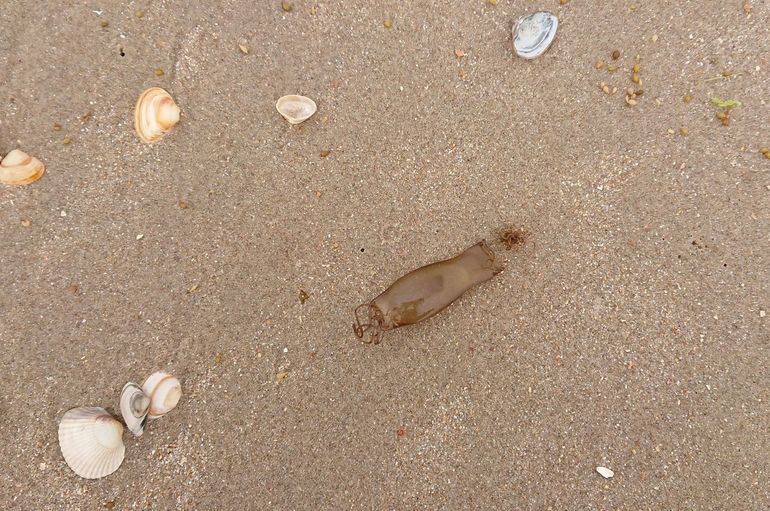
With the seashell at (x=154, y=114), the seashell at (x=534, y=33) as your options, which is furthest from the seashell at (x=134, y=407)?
the seashell at (x=534, y=33)

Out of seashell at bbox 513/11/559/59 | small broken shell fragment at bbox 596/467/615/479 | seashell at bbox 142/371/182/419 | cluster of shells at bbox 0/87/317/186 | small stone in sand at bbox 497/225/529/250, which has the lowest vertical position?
small broken shell fragment at bbox 596/467/615/479

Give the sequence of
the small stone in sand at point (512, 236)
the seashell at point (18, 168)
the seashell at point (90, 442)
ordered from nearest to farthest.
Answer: the seashell at point (90, 442) → the seashell at point (18, 168) → the small stone in sand at point (512, 236)

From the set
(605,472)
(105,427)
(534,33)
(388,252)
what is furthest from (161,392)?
(534,33)

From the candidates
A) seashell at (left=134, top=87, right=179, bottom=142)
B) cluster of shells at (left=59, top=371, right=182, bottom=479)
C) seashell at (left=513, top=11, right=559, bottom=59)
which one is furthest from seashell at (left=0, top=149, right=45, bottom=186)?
seashell at (left=513, top=11, right=559, bottom=59)

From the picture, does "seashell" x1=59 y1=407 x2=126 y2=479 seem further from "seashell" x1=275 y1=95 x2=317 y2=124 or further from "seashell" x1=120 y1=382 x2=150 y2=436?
"seashell" x1=275 y1=95 x2=317 y2=124

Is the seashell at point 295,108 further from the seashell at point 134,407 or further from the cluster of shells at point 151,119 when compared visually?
the seashell at point 134,407

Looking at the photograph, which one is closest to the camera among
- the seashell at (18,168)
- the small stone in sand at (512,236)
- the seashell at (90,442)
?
the seashell at (90,442)

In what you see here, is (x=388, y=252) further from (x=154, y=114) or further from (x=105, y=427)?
(x=105, y=427)
